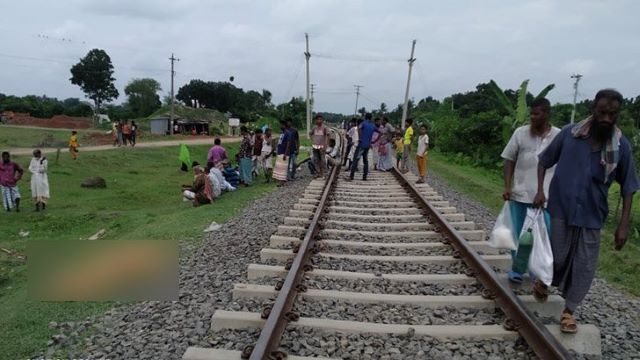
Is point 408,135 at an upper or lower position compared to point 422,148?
upper

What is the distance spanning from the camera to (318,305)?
4234mm

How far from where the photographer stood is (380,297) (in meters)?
4.32

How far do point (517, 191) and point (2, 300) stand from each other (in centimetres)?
606

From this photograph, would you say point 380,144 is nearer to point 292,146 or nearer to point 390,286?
point 292,146

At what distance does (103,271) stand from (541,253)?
370 cm

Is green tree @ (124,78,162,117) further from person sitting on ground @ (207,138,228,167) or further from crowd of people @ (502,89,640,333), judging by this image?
crowd of people @ (502,89,640,333)

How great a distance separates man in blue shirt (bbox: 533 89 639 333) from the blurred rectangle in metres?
3.29

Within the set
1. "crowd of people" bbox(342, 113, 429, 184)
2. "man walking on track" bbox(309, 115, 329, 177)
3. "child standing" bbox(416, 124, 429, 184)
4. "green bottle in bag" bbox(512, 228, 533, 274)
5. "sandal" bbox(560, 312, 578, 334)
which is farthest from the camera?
"man walking on track" bbox(309, 115, 329, 177)

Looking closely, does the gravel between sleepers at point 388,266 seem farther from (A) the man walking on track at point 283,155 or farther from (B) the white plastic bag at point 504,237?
(A) the man walking on track at point 283,155

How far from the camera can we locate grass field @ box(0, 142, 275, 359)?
181 inches

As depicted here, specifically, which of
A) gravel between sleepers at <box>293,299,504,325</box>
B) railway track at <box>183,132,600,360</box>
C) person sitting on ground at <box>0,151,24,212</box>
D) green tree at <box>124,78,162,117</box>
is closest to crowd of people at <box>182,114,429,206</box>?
person sitting on ground at <box>0,151,24,212</box>

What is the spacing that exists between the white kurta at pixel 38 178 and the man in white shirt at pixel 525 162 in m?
13.1

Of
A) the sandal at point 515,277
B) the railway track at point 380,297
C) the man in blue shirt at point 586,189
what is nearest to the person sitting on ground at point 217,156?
the railway track at point 380,297

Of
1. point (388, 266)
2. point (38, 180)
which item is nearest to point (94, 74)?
point (38, 180)
